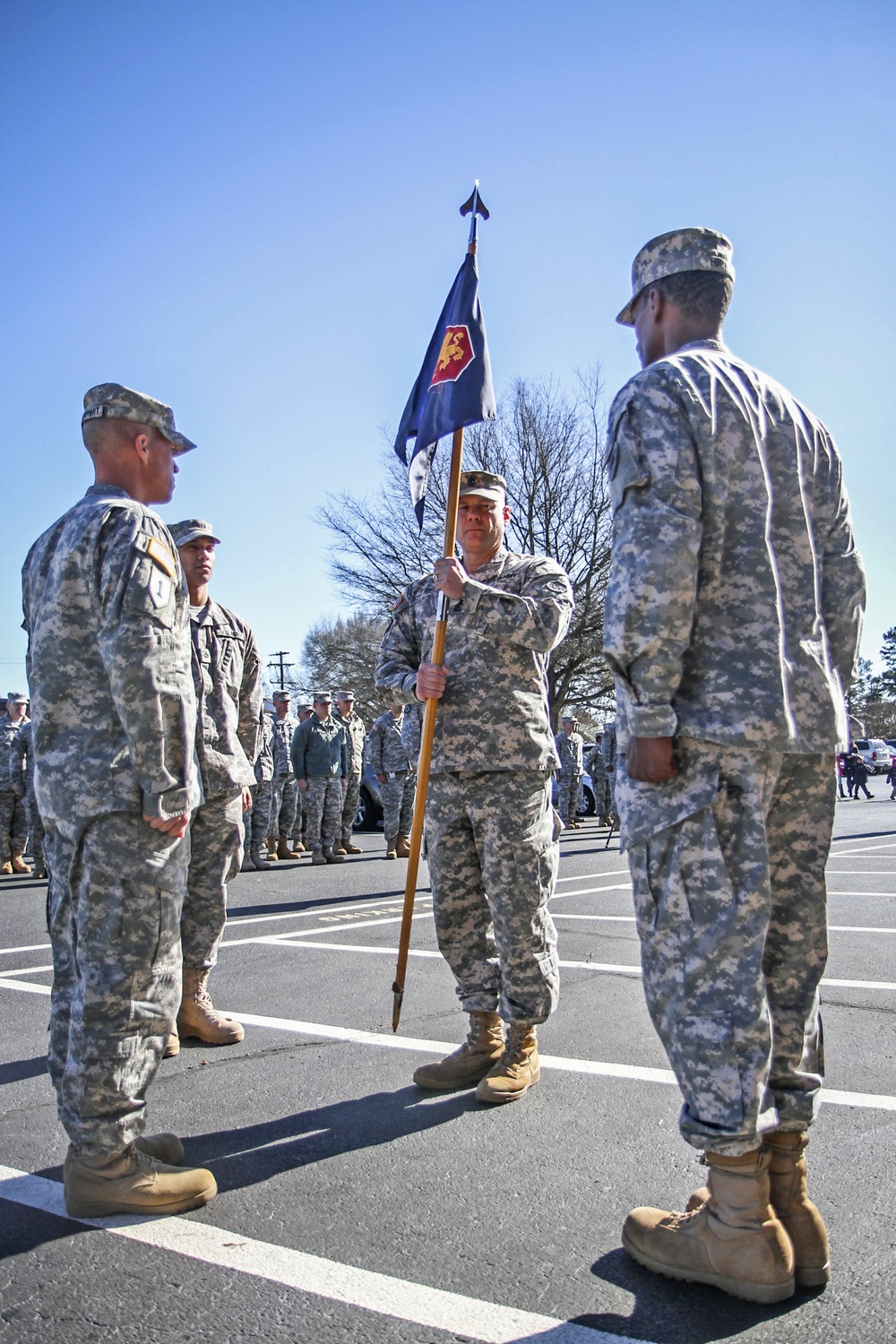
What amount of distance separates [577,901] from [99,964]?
705cm

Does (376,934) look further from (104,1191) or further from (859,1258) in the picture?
Answer: (859,1258)

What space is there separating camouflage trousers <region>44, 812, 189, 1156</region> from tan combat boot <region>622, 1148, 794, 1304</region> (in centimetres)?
145

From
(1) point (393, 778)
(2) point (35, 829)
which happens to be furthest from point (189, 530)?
(1) point (393, 778)

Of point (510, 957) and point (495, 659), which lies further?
point (495, 659)

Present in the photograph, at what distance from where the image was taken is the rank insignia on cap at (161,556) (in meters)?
3.12

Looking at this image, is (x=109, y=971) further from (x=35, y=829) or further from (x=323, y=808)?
(x=323, y=808)

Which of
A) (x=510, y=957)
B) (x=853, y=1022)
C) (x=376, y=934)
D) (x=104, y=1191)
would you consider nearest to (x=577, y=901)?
(x=376, y=934)

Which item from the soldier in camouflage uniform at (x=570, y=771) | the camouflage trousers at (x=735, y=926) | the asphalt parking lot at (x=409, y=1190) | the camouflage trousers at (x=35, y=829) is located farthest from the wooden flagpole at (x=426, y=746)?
the soldier in camouflage uniform at (x=570, y=771)

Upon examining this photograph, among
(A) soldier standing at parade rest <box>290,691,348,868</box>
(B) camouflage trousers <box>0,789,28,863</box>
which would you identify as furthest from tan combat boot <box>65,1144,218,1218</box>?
(B) camouflage trousers <box>0,789,28,863</box>

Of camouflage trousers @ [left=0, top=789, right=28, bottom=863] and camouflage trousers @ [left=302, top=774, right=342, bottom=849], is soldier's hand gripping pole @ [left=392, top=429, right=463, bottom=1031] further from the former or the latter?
camouflage trousers @ [left=0, top=789, right=28, bottom=863]

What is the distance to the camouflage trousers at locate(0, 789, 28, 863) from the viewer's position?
14.6 m

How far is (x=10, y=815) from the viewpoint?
1472cm

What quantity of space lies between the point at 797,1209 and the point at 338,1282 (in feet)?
3.64

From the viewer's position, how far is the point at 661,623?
2.61 meters
